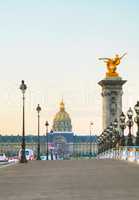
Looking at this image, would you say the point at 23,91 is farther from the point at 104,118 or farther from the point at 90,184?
the point at 104,118

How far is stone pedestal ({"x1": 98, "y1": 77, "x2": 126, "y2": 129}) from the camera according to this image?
181 metres

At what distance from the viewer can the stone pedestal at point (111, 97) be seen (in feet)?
593

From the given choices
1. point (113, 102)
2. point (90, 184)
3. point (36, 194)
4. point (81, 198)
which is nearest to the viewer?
Result: point (81, 198)

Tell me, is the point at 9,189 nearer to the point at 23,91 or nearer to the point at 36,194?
the point at 36,194

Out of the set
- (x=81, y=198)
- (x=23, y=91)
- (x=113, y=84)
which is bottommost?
(x=81, y=198)

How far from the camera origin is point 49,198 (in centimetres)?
1551

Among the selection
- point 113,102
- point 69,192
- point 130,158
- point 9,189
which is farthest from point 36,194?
point 113,102

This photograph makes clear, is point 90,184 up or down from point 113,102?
down

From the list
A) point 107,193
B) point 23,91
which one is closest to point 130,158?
point 23,91

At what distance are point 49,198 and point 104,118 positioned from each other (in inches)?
6626

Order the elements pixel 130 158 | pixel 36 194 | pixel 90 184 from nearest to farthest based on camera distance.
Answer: pixel 36 194
pixel 90 184
pixel 130 158

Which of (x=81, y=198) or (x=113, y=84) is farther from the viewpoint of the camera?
(x=113, y=84)

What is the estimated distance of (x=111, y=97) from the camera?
182 meters

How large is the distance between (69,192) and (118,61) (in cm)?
17193
